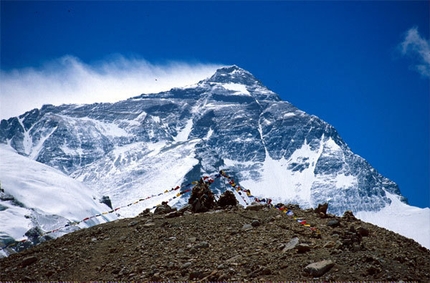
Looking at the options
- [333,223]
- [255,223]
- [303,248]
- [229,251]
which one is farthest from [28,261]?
[333,223]

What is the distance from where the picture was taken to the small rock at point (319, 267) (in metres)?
15.5

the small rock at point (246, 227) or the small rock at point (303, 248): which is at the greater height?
the small rock at point (246, 227)

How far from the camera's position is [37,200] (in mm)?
116688

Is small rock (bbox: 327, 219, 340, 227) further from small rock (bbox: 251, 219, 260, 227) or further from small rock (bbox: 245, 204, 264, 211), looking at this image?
small rock (bbox: 245, 204, 264, 211)

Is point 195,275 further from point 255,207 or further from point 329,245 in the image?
point 255,207

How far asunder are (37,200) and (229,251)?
10853 centimetres

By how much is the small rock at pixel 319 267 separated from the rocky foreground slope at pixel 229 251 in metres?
0.03

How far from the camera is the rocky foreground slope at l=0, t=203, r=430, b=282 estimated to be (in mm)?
15945

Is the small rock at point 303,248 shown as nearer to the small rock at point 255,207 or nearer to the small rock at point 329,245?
the small rock at point 329,245

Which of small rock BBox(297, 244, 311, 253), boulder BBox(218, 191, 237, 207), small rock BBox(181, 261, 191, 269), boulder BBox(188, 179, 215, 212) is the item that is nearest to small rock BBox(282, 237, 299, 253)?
small rock BBox(297, 244, 311, 253)

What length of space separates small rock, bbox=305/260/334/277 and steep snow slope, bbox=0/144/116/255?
70781 mm

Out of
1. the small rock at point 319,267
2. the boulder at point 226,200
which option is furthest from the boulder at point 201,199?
the small rock at point 319,267

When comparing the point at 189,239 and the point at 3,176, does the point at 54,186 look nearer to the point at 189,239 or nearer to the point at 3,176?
the point at 3,176

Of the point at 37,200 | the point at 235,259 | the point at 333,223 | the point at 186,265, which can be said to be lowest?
the point at 186,265
